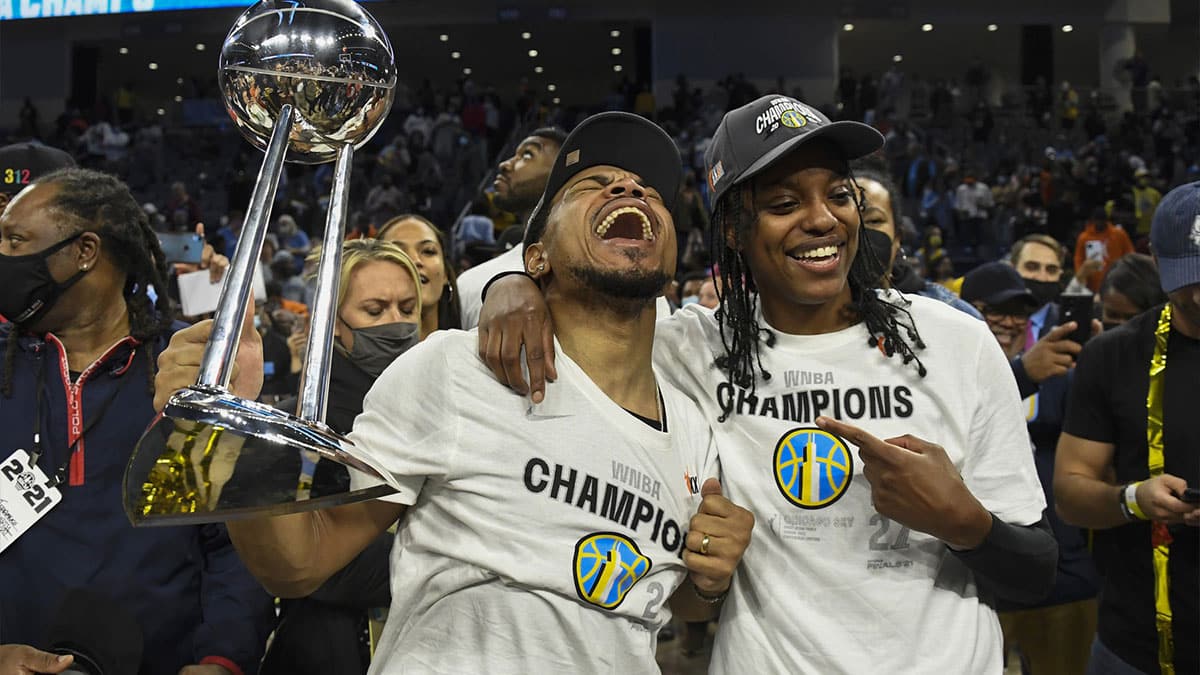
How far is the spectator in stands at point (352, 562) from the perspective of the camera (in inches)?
93.1

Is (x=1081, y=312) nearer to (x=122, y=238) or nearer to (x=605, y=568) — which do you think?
(x=605, y=568)

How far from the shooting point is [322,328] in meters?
1.11

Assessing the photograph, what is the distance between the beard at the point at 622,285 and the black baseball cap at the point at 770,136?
0.25 m

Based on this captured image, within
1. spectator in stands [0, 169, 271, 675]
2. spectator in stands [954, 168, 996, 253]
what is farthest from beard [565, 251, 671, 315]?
spectator in stands [954, 168, 996, 253]

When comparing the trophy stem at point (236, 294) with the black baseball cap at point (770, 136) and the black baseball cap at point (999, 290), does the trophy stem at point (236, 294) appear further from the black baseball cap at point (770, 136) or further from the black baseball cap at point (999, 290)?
the black baseball cap at point (999, 290)

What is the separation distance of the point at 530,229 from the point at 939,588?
2.97 feet

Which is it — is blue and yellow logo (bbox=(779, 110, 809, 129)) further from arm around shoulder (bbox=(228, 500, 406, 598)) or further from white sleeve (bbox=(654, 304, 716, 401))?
arm around shoulder (bbox=(228, 500, 406, 598))

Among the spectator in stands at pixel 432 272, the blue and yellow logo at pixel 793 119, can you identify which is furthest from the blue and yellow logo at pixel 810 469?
the spectator in stands at pixel 432 272

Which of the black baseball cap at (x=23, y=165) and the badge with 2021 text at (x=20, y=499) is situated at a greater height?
the black baseball cap at (x=23, y=165)

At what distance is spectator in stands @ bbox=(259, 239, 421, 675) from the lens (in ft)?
7.76

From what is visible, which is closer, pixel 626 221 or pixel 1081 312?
pixel 626 221

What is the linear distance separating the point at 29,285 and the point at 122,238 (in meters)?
0.21

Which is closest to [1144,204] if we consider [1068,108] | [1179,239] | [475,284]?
[1068,108]

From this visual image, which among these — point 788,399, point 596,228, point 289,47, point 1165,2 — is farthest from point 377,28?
point 1165,2
